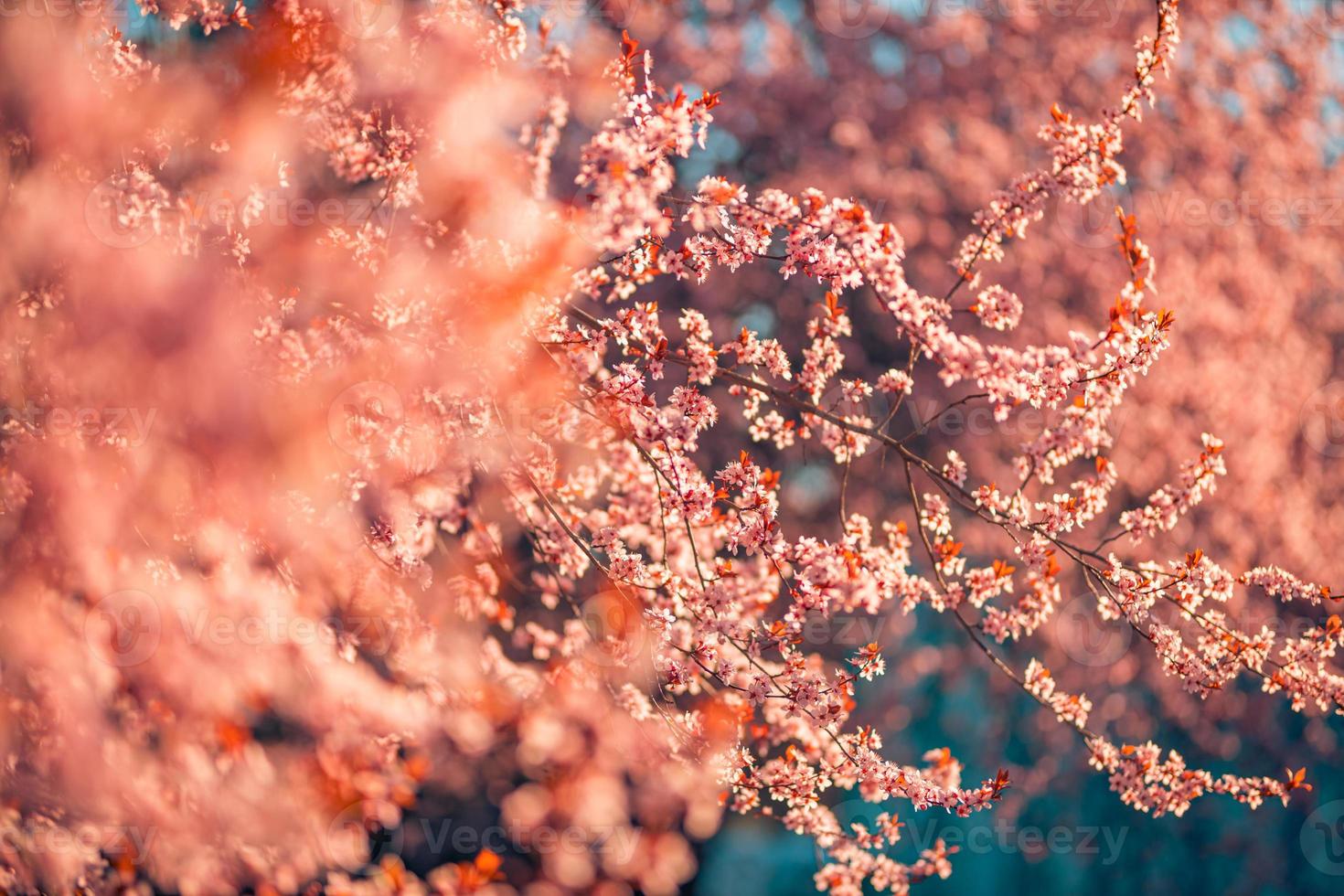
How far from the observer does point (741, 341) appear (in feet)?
10.4

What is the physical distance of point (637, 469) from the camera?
3711 mm

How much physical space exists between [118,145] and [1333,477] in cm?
986

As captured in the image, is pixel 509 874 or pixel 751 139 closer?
pixel 509 874

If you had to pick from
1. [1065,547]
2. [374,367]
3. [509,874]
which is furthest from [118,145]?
[509,874]

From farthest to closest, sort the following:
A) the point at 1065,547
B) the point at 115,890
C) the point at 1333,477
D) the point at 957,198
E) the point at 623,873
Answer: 1. the point at 1333,477
2. the point at 957,198
3. the point at 623,873
4. the point at 115,890
5. the point at 1065,547

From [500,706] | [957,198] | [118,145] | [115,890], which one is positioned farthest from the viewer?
[957,198]

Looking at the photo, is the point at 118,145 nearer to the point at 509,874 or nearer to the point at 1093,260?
the point at 509,874

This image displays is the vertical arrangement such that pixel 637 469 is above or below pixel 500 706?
above

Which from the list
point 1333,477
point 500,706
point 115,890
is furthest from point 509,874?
point 1333,477

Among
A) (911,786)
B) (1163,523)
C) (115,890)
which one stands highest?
(1163,523)

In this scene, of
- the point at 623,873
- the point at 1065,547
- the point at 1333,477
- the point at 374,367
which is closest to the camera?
the point at 1065,547

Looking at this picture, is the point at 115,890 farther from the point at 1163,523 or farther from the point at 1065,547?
the point at 1163,523

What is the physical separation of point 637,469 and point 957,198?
5433mm

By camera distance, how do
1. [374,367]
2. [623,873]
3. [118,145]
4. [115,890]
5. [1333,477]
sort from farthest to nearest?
[1333,477]
[623,873]
[115,890]
[374,367]
[118,145]
